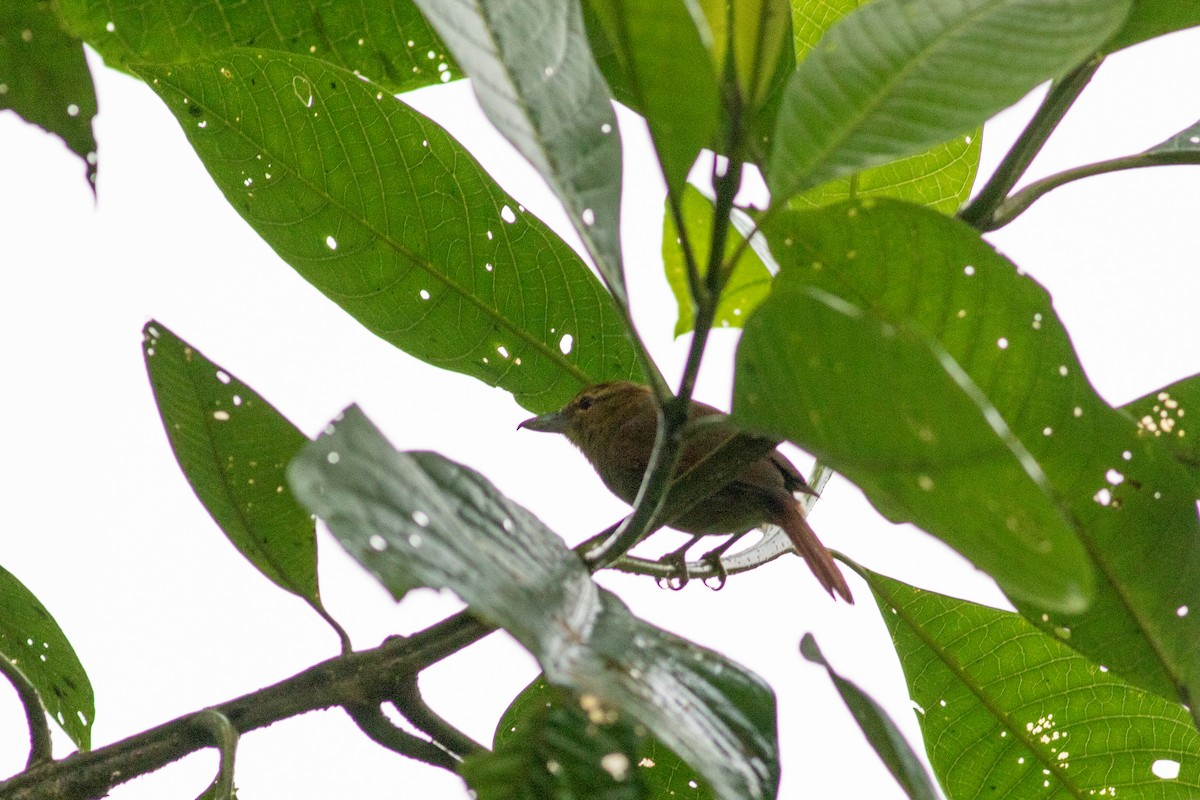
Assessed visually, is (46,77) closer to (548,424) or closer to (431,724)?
(431,724)

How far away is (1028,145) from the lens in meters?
1.51

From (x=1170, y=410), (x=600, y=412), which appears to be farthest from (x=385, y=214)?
(x=600, y=412)

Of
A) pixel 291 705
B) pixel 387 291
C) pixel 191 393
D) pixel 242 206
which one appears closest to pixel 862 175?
pixel 387 291

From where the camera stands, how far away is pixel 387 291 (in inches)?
76.8

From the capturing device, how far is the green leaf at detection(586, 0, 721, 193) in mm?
986

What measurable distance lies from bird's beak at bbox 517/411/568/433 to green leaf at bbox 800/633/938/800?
271cm

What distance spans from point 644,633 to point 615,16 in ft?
1.73

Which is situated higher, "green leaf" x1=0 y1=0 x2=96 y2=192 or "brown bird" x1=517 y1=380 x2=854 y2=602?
"brown bird" x1=517 y1=380 x2=854 y2=602

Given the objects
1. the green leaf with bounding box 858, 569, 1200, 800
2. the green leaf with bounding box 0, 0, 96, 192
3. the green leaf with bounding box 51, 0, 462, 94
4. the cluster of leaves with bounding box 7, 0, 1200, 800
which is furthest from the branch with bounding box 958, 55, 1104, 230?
the green leaf with bounding box 0, 0, 96, 192

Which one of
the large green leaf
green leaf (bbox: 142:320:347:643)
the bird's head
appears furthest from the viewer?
the bird's head

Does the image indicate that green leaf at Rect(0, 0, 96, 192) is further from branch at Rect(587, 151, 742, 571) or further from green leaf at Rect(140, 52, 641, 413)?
branch at Rect(587, 151, 742, 571)

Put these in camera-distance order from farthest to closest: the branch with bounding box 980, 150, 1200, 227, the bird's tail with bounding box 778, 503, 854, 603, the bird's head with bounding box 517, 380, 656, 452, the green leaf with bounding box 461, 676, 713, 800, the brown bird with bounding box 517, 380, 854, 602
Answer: the bird's head with bounding box 517, 380, 656, 452 → the brown bird with bounding box 517, 380, 854, 602 → the bird's tail with bounding box 778, 503, 854, 603 → the branch with bounding box 980, 150, 1200, 227 → the green leaf with bounding box 461, 676, 713, 800

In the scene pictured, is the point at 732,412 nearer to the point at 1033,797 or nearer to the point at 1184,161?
the point at 1184,161

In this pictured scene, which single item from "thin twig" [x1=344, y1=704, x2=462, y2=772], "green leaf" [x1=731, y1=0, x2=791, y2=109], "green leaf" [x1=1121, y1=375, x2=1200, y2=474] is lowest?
"thin twig" [x1=344, y1=704, x2=462, y2=772]
